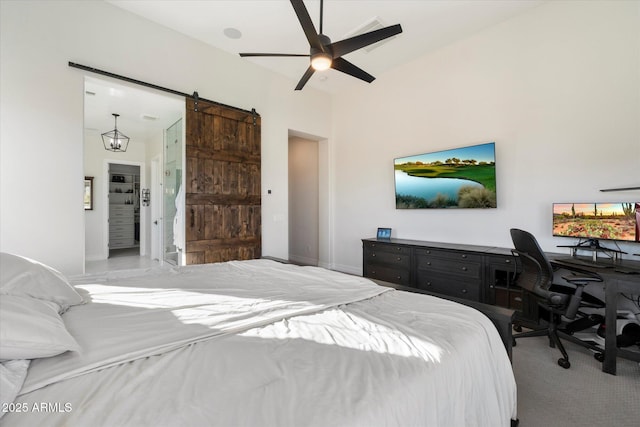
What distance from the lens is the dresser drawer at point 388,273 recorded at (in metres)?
3.89

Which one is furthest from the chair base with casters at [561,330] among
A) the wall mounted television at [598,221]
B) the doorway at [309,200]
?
the doorway at [309,200]

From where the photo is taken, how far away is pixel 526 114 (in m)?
3.26

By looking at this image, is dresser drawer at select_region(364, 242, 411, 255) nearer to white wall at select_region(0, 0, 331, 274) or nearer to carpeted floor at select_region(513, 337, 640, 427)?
carpeted floor at select_region(513, 337, 640, 427)

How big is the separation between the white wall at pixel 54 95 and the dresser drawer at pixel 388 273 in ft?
11.6

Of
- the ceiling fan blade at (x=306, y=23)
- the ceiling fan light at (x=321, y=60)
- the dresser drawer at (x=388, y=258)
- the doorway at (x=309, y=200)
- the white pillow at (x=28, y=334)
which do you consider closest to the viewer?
the white pillow at (x=28, y=334)

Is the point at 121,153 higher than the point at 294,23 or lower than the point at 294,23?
lower

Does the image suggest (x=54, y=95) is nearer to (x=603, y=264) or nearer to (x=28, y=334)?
(x=28, y=334)

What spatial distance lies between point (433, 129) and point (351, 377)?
13.1 feet

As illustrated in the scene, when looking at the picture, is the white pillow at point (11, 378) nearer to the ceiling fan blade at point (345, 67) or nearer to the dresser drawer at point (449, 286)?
the ceiling fan blade at point (345, 67)

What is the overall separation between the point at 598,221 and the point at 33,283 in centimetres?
418

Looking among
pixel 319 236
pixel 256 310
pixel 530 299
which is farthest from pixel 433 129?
pixel 256 310

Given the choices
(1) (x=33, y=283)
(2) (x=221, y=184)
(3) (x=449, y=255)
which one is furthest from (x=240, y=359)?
(2) (x=221, y=184)

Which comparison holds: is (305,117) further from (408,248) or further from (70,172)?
(70,172)

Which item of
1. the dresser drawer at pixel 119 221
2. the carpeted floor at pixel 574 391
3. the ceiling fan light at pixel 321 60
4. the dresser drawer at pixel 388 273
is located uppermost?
the ceiling fan light at pixel 321 60
